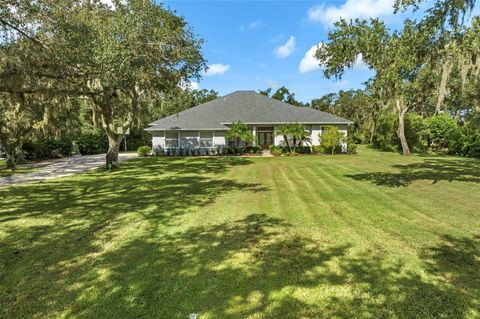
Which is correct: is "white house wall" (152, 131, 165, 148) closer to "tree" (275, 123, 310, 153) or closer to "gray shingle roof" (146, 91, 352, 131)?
"gray shingle roof" (146, 91, 352, 131)

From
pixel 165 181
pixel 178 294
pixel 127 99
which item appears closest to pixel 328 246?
pixel 178 294

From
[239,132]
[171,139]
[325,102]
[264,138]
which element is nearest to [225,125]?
[239,132]

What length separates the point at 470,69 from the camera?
10328 millimetres

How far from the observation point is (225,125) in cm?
2778

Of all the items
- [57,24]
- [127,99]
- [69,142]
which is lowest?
[69,142]

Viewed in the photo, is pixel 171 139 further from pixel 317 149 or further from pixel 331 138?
pixel 331 138

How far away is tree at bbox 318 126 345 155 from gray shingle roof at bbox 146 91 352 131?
5.75 feet

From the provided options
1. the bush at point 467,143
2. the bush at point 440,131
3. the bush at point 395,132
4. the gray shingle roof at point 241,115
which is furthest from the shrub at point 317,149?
the bush at point 467,143

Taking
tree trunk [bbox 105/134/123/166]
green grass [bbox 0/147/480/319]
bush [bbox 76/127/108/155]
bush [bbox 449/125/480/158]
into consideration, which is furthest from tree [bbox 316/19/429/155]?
bush [bbox 76/127/108/155]

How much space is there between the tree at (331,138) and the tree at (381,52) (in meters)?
13.7

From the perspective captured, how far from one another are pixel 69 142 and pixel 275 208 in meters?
24.8

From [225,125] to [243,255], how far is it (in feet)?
77.0

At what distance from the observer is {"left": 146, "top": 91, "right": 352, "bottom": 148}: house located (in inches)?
1078

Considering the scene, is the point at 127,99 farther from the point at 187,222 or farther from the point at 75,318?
the point at 75,318
